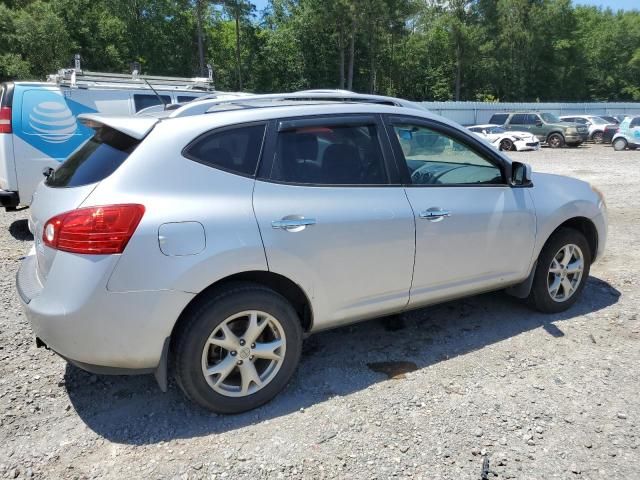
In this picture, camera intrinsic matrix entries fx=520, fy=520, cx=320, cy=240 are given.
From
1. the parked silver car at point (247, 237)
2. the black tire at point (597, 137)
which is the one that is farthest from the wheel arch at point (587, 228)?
the black tire at point (597, 137)

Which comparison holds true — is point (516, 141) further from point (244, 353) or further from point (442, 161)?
point (244, 353)

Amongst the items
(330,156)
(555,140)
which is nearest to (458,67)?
(555,140)

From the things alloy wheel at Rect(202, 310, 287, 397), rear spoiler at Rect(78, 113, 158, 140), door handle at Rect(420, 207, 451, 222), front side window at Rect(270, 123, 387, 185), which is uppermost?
rear spoiler at Rect(78, 113, 158, 140)

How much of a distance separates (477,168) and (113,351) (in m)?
Result: 2.85

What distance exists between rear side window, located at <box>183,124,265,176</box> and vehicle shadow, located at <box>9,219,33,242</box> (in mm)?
4861

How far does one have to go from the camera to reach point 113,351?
265cm

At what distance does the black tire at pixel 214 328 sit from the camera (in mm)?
2762

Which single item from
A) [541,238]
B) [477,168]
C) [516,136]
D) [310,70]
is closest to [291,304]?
[477,168]

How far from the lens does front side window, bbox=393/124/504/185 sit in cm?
370

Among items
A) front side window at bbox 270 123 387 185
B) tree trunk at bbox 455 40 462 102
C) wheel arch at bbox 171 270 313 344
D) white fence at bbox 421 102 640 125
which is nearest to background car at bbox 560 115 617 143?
white fence at bbox 421 102 640 125

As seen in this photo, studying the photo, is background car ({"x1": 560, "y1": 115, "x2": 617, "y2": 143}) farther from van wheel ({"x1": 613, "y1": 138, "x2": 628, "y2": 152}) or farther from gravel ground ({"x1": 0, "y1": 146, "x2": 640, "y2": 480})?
gravel ground ({"x1": 0, "y1": 146, "x2": 640, "y2": 480})

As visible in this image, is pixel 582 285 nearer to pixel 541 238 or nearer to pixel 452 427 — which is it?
pixel 541 238

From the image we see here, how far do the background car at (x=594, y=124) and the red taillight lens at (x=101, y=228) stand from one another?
30890mm

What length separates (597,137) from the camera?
29.4m
